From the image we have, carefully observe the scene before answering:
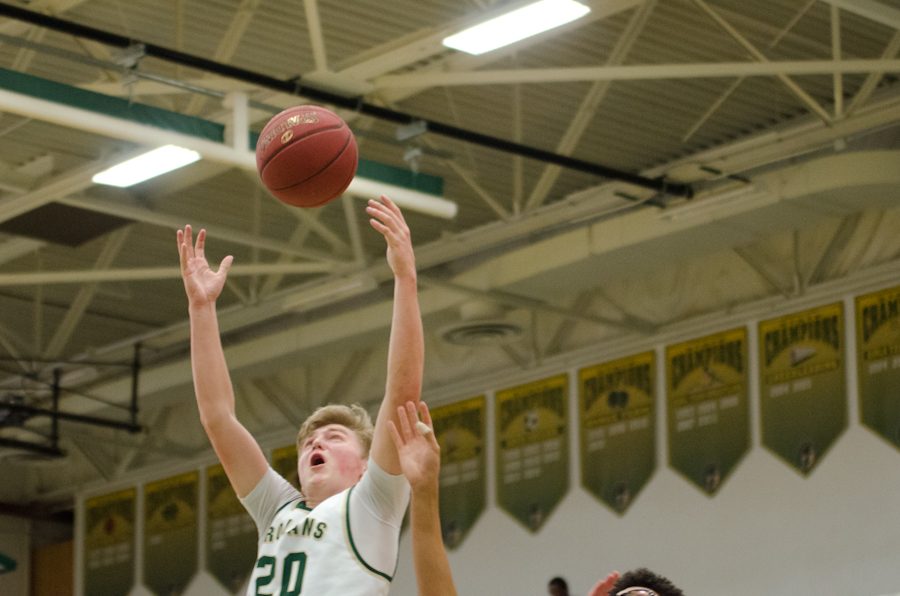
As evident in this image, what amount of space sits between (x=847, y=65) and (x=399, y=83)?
3.58 meters

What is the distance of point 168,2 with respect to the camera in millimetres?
13539

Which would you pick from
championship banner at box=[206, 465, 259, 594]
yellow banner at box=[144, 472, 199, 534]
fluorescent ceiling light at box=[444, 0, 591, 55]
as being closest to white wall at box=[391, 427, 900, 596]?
championship banner at box=[206, 465, 259, 594]

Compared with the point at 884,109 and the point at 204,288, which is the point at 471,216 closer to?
the point at 884,109

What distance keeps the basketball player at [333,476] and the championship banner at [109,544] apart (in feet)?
63.4

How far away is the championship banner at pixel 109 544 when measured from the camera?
24016 mm

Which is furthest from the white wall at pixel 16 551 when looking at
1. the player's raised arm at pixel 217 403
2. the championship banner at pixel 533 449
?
the player's raised arm at pixel 217 403

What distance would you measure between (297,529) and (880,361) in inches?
469

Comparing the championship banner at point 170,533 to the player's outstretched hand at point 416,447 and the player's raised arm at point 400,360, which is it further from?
the player's outstretched hand at point 416,447

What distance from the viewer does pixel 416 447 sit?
459cm

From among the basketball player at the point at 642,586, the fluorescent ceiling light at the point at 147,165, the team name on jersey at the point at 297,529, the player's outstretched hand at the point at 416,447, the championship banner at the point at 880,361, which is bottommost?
the basketball player at the point at 642,586

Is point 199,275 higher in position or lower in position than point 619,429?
lower

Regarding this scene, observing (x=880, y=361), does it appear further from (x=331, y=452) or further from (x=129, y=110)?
(x=331, y=452)

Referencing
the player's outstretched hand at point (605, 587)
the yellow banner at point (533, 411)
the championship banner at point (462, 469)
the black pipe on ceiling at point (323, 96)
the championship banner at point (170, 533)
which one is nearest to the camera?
the player's outstretched hand at point (605, 587)

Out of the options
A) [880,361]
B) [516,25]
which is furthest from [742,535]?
[516,25]
